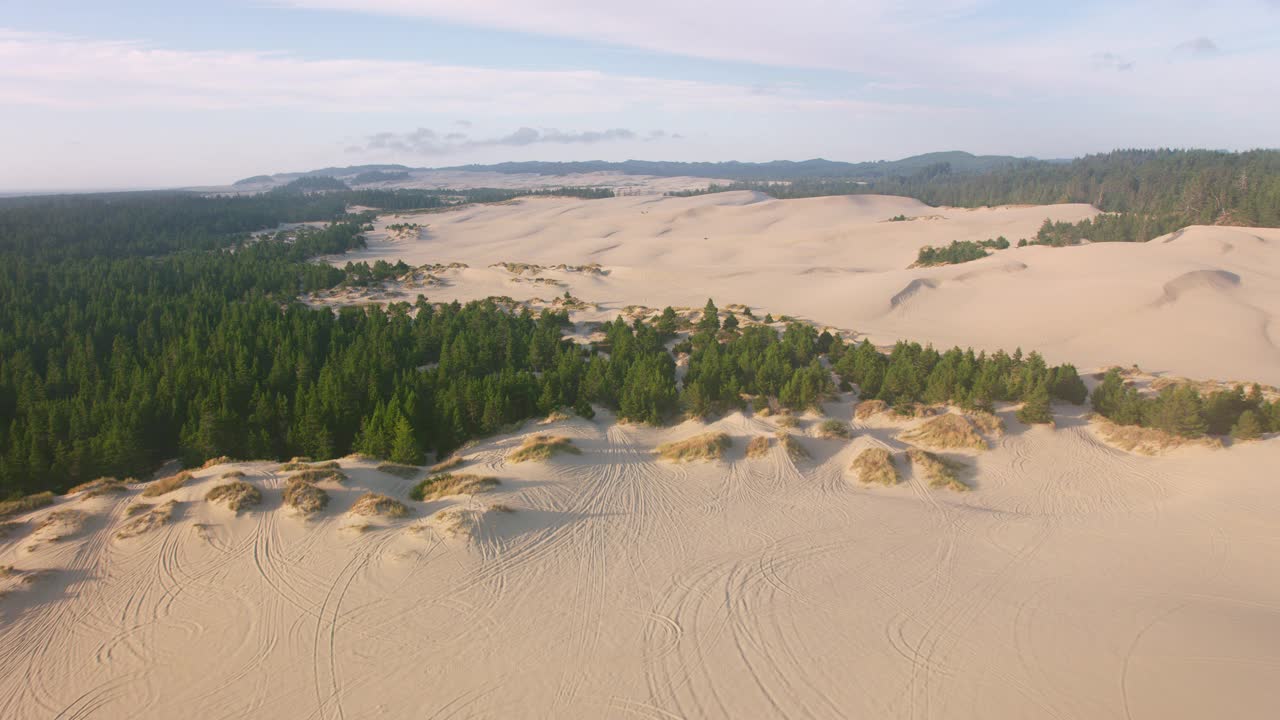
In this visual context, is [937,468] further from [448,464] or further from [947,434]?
[448,464]

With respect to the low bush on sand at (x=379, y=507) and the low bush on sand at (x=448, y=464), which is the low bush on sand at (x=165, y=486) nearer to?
the low bush on sand at (x=379, y=507)

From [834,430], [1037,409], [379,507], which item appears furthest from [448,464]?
[1037,409]

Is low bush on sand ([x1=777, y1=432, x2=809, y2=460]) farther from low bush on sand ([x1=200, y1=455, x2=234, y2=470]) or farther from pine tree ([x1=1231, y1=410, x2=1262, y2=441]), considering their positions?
low bush on sand ([x1=200, y1=455, x2=234, y2=470])

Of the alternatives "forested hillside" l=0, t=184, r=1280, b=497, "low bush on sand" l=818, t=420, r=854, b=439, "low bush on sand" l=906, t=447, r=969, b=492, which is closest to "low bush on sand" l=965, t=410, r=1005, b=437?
"forested hillside" l=0, t=184, r=1280, b=497

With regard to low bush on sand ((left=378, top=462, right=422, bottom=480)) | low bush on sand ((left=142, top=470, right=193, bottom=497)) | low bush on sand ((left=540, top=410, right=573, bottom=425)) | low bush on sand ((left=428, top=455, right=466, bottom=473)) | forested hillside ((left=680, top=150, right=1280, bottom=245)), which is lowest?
low bush on sand ((left=428, top=455, right=466, bottom=473))

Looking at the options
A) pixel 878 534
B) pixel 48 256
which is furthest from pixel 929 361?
pixel 48 256

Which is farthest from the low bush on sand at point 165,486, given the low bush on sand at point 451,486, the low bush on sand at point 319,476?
the low bush on sand at point 451,486
